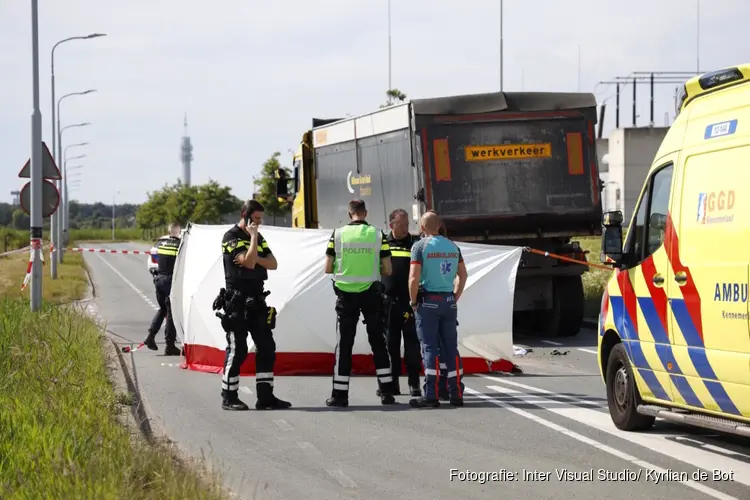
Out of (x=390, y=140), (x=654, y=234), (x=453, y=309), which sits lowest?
(x=453, y=309)

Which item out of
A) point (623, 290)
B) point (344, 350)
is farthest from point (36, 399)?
point (623, 290)

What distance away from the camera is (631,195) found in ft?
225

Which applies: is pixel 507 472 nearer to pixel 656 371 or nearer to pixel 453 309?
pixel 656 371

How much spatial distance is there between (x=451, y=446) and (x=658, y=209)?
2.27 m

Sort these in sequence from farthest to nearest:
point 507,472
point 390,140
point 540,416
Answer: point 390,140 < point 540,416 < point 507,472

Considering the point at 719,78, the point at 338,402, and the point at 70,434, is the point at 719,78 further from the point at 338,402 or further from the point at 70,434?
the point at 338,402

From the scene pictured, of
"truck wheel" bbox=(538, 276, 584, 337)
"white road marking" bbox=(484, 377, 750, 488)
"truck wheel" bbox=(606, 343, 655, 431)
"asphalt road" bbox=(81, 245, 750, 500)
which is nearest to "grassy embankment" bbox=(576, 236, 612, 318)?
"truck wheel" bbox=(538, 276, 584, 337)

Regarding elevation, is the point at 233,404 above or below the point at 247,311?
below

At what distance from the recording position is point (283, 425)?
A: 1040 centimetres

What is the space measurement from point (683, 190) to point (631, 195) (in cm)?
6143

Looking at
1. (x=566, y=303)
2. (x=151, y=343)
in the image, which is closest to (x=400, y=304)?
(x=151, y=343)

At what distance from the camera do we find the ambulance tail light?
25.8 ft

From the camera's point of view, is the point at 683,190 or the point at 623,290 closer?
the point at 683,190

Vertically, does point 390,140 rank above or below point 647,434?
above
